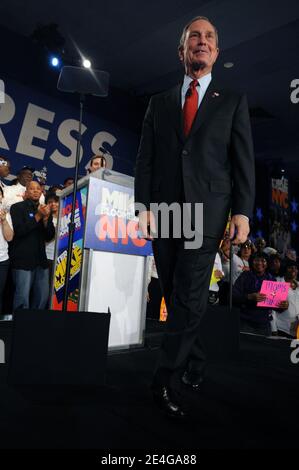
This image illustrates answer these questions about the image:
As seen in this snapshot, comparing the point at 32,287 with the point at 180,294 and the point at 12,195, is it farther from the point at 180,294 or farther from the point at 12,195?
the point at 180,294

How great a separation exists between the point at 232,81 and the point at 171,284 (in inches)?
254

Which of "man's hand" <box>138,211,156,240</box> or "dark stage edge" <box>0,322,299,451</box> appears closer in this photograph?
"dark stage edge" <box>0,322,299,451</box>

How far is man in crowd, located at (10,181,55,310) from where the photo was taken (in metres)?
3.79

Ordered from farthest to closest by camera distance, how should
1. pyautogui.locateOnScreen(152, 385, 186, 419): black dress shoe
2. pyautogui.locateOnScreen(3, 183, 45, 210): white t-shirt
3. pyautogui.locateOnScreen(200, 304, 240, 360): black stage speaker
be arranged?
pyautogui.locateOnScreen(3, 183, 45, 210): white t-shirt → pyautogui.locateOnScreen(200, 304, 240, 360): black stage speaker → pyautogui.locateOnScreen(152, 385, 186, 419): black dress shoe

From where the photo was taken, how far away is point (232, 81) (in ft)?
23.2

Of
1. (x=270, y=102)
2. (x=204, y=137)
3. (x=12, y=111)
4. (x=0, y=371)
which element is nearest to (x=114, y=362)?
(x=0, y=371)

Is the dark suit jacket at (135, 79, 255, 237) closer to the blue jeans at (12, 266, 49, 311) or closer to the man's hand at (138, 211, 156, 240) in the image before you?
the man's hand at (138, 211, 156, 240)

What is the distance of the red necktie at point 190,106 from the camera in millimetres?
1601

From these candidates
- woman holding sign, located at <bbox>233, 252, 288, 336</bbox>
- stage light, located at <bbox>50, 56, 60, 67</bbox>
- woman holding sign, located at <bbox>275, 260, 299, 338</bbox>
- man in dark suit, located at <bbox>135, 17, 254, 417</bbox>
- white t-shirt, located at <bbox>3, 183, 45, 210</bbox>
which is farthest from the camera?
stage light, located at <bbox>50, 56, 60, 67</bbox>

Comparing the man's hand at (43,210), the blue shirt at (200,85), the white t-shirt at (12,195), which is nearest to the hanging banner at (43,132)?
the white t-shirt at (12,195)

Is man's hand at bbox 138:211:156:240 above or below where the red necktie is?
below

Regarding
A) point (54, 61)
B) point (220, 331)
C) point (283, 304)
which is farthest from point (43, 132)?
point (220, 331)

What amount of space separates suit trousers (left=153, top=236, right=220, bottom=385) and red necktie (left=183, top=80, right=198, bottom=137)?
1.64 feet

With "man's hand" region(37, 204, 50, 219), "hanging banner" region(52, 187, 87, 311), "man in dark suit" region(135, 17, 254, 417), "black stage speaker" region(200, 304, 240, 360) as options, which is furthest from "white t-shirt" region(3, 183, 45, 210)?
"man in dark suit" region(135, 17, 254, 417)
